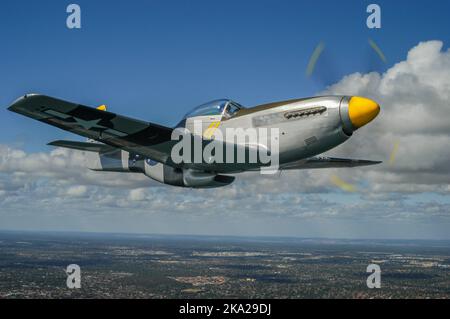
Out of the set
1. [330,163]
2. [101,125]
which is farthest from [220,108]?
[330,163]

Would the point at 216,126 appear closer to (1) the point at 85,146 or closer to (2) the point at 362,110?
(2) the point at 362,110

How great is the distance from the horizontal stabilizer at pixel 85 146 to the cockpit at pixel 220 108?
4333 millimetres

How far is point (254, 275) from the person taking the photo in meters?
151

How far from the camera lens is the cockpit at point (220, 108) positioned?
13.2 meters

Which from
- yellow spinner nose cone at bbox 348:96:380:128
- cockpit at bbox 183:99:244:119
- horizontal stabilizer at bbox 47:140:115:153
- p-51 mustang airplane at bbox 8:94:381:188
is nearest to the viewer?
p-51 mustang airplane at bbox 8:94:381:188

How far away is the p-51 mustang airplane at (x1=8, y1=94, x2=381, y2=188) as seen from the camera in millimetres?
10648

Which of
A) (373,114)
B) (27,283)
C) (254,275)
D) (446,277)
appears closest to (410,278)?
(446,277)

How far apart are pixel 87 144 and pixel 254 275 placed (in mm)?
145069

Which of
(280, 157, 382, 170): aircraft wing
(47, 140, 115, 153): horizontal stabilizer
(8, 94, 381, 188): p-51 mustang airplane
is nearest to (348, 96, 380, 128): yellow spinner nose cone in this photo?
(8, 94, 381, 188): p-51 mustang airplane

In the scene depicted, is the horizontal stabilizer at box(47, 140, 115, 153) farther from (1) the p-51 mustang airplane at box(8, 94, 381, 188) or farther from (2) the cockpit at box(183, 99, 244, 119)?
(2) the cockpit at box(183, 99, 244, 119)

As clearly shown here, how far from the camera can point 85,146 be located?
15383 mm

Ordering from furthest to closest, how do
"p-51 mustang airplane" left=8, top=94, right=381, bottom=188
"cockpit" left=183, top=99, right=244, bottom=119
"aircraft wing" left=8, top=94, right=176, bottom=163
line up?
"cockpit" left=183, top=99, right=244, bottom=119 → "p-51 mustang airplane" left=8, top=94, right=381, bottom=188 → "aircraft wing" left=8, top=94, right=176, bottom=163

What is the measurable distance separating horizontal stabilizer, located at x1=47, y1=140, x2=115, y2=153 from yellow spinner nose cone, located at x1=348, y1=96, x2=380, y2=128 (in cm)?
928
